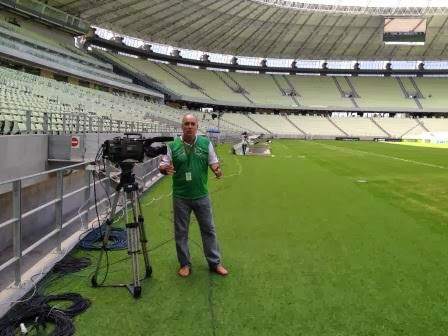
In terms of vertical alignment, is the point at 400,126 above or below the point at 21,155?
above

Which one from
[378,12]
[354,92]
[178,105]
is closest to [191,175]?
[378,12]

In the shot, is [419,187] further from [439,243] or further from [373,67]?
[373,67]

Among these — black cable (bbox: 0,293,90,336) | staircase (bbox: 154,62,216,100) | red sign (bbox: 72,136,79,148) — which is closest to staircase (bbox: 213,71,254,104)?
staircase (bbox: 154,62,216,100)

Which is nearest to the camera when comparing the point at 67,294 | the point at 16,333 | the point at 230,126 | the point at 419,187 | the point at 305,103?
the point at 16,333

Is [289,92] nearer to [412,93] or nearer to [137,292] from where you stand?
[412,93]

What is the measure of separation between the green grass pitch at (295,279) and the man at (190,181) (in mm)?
280

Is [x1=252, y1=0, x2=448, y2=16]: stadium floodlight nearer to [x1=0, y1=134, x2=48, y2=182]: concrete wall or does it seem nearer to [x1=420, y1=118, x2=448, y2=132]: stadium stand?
[x1=420, y1=118, x2=448, y2=132]: stadium stand

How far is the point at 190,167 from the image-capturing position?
495 centimetres

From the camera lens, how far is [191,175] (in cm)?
496

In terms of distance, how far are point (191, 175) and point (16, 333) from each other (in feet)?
7.88

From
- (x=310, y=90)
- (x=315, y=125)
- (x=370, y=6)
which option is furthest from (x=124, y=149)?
(x=310, y=90)

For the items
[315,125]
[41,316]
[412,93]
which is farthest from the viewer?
[412,93]

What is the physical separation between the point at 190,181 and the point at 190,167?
17 centimetres

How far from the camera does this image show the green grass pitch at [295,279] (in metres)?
3.77
